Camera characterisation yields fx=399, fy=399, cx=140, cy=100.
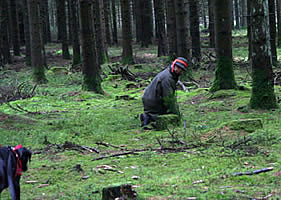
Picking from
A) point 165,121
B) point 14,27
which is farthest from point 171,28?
point 14,27

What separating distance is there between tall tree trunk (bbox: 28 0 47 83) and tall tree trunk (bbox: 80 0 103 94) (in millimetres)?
4978

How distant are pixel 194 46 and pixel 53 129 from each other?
1759 cm

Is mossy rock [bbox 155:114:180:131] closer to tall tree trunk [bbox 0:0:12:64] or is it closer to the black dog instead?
the black dog

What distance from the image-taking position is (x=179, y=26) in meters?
18.4

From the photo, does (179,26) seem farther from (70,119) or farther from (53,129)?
(53,129)

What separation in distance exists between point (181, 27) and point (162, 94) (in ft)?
31.2

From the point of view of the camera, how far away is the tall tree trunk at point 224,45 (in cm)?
1323

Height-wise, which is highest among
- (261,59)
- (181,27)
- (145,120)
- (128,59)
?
(181,27)

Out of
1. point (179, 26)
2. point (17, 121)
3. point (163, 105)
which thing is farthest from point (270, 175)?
point (179, 26)

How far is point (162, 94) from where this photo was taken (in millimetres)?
9570

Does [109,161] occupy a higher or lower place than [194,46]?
lower

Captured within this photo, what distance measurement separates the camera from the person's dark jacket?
31.0 ft

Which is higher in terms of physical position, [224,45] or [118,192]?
[224,45]

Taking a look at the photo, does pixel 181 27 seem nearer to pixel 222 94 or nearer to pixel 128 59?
pixel 222 94
